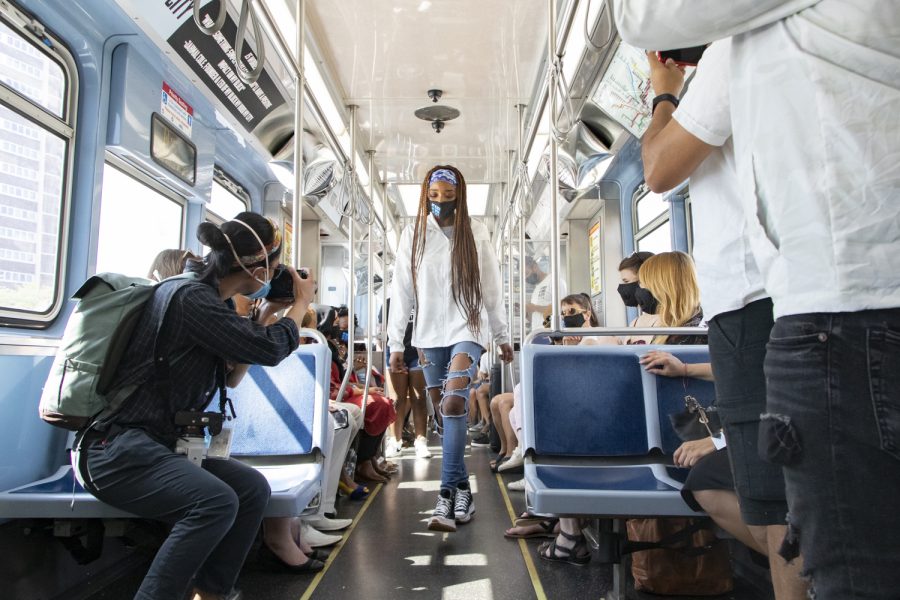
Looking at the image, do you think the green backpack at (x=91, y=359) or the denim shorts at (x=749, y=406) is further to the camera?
the green backpack at (x=91, y=359)

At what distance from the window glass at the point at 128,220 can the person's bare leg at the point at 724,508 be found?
3328 mm

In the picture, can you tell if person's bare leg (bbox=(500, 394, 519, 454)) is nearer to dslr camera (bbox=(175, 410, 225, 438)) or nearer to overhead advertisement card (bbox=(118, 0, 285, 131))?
overhead advertisement card (bbox=(118, 0, 285, 131))

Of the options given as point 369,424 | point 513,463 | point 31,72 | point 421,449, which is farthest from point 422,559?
point 421,449

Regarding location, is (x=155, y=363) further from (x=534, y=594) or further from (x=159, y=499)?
(x=534, y=594)

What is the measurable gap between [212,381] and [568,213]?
728 centimetres

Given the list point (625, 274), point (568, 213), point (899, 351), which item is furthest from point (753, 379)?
point (568, 213)

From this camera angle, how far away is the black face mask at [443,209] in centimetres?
350

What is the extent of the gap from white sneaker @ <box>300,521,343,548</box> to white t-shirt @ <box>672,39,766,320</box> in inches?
93.6

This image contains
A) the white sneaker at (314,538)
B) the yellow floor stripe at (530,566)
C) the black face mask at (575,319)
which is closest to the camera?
the yellow floor stripe at (530,566)

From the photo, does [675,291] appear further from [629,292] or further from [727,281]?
[727,281]

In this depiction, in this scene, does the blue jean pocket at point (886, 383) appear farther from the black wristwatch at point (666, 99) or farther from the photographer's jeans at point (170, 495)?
the photographer's jeans at point (170, 495)

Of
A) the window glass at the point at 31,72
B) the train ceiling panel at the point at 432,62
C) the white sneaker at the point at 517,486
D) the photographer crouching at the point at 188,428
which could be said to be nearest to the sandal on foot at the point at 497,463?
the white sneaker at the point at 517,486

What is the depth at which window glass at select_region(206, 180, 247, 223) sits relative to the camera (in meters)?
6.03

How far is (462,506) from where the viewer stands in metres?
3.24
